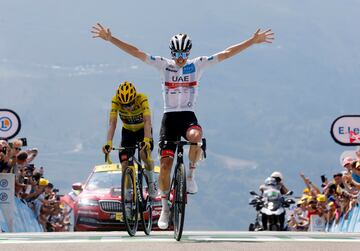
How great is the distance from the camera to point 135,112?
41.2ft

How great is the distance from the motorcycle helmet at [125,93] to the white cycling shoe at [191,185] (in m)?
1.31

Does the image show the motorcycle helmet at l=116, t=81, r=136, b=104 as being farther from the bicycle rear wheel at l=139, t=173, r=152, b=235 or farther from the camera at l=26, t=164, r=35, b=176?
the camera at l=26, t=164, r=35, b=176

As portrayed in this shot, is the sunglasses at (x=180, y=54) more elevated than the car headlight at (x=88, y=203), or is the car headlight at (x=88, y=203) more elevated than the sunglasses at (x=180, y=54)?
the sunglasses at (x=180, y=54)

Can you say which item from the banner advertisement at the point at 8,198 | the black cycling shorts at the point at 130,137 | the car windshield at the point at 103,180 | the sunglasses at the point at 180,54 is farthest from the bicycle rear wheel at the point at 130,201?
the banner advertisement at the point at 8,198

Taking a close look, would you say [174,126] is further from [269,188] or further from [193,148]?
[269,188]

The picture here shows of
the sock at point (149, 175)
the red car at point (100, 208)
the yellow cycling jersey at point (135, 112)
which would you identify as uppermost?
the yellow cycling jersey at point (135, 112)

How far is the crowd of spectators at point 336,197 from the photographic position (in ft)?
69.0

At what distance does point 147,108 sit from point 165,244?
2595 mm

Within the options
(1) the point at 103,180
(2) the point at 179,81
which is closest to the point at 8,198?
(1) the point at 103,180

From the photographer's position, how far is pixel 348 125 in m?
30.0

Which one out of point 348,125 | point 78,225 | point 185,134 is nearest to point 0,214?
point 78,225

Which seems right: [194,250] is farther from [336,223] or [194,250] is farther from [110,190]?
[336,223]

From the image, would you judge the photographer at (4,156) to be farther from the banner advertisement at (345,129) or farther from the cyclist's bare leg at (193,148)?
Result: the banner advertisement at (345,129)

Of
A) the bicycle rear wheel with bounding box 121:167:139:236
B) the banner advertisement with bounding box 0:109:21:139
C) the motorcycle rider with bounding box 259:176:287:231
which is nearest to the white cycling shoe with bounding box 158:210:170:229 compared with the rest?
the bicycle rear wheel with bounding box 121:167:139:236
